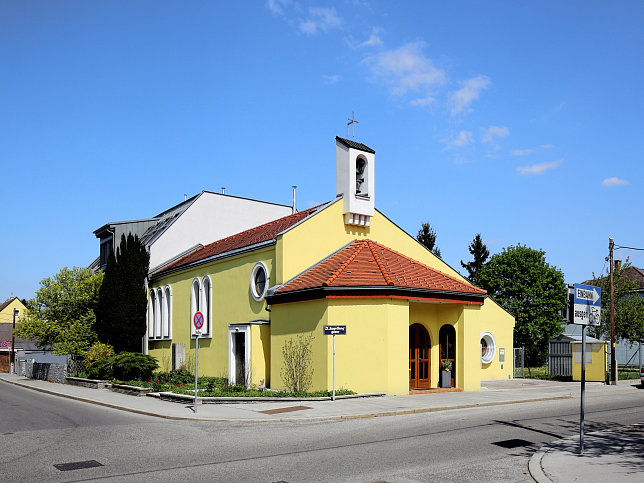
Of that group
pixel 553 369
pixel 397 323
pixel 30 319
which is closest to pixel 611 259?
pixel 553 369

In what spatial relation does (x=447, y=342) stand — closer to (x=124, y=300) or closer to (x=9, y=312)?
(x=124, y=300)

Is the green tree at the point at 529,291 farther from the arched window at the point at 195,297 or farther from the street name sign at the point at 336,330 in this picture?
the street name sign at the point at 336,330

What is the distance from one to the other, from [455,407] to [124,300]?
2240 cm

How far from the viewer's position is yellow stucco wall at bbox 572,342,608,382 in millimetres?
Answer: 30547

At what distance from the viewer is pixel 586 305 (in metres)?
10.9

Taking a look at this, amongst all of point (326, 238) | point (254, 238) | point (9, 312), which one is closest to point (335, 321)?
point (326, 238)

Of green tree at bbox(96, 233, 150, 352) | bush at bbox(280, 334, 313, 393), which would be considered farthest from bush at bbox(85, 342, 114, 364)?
bush at bbox(280, 334, 313, 393)

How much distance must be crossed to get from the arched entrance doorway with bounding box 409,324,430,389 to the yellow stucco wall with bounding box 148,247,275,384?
5.99m

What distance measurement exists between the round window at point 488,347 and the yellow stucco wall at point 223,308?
13138 mm

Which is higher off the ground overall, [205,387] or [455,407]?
[455,407]

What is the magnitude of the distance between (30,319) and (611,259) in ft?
107

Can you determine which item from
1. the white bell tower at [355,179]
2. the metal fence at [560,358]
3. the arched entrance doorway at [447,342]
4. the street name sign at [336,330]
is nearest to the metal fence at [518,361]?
the metal fence at [560,358]

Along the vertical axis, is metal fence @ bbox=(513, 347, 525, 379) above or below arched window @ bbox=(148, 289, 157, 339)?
below

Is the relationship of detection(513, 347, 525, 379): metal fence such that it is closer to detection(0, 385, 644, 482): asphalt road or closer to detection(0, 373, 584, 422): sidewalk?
detection(0, 373, 584, 422): sidewalk
